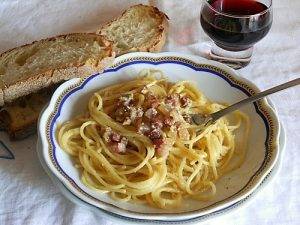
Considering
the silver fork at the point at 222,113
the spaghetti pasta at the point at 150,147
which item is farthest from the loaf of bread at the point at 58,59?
the silver fork at the point at 222,113

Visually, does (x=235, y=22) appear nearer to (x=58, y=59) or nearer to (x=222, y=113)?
(x=222, y=113)

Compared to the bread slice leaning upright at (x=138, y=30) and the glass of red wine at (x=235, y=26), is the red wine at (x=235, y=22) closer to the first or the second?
the glass of red wine at (x=235, y=26)

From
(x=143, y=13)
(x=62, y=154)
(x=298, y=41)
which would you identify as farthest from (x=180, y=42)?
(x=62, y=154)

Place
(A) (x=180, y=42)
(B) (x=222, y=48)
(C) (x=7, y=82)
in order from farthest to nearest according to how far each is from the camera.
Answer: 1. (A) (x=180, y=42)
2. (B) (x=222, y=48)
3. (C) (x=7, y=82)

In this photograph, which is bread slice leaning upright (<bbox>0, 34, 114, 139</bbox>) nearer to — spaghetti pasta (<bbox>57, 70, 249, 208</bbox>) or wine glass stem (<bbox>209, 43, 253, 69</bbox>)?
spaghetti pasta (<bbox>57, 70, 249, 208</bbox>)

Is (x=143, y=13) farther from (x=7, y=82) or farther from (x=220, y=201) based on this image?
(x=220, y=201)

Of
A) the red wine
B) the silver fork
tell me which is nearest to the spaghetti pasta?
the silver fork
